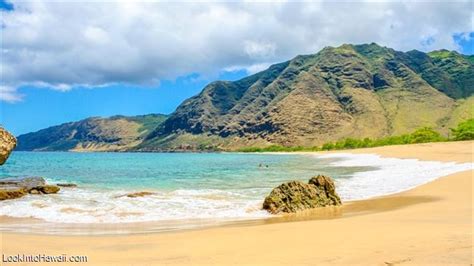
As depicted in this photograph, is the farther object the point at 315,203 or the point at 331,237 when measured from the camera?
the point at 315,203

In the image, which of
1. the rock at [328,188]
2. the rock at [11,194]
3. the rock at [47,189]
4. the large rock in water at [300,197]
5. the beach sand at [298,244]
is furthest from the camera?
the rock at [47,189]

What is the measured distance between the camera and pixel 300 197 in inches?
783

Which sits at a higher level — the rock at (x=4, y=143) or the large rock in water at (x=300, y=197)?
the rock at (x=4, y=143)

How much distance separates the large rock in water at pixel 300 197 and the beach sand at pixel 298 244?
14.5 ft

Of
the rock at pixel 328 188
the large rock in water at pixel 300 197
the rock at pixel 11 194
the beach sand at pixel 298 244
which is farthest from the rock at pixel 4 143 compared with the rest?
the rock at pixel 328 188

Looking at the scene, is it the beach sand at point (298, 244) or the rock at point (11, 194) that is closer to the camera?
the beach sand at point (298, 244)

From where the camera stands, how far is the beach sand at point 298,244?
8906mm

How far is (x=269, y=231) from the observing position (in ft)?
42.5

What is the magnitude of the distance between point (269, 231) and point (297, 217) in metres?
4.68

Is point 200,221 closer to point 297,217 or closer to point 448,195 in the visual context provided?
point 297,217

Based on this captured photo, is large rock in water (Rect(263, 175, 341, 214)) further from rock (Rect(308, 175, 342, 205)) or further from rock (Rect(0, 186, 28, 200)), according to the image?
rock (Rect(0, 186, 28, 200))

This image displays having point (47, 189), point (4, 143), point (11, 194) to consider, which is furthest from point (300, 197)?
point (47, 189)

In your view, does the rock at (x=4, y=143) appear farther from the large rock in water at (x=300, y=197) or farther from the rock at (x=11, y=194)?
the large rock in water at (x=300, y=197)

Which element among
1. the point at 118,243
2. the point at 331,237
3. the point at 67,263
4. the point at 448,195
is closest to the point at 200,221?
the point at 118,243
